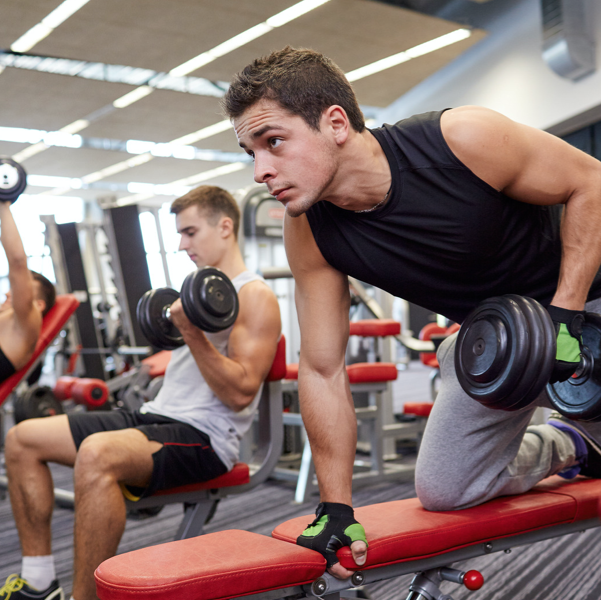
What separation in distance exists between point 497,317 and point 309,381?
1.51 ft

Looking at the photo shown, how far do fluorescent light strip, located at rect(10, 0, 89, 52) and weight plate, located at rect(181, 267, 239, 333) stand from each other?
14.9 feet

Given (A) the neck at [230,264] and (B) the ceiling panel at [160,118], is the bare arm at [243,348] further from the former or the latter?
(B) the ceiling panel at [160,118]

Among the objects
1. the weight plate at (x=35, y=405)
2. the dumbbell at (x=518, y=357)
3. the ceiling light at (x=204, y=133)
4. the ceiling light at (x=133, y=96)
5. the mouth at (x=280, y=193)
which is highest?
the ceiling light at (x=133, y=96)

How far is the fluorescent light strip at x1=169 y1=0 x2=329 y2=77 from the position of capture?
559 centimetres

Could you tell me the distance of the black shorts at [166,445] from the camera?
1646 mm

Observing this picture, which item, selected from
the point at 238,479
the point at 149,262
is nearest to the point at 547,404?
the point at 238,479

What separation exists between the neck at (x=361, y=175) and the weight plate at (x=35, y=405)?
237 centimetres

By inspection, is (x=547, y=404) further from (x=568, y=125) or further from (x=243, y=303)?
(x=568, y=125)

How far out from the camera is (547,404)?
1.38m

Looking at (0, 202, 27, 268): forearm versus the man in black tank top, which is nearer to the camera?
the man in black tank top

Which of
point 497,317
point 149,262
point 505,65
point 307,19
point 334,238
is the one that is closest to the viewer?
point 497,317

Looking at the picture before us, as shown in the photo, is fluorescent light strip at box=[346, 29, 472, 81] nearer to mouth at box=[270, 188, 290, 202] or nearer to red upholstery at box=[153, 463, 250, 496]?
red upholstery at box=[153, 463, 250, 496]

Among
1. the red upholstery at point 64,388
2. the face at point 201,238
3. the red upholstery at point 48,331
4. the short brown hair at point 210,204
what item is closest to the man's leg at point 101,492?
the face at point 201,238

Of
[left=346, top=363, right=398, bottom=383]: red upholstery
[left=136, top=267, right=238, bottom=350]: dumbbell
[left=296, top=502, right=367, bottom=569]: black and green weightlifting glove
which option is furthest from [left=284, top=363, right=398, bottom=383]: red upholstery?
[left=296, top=502, right=367, bottom=569]: black and green weightlifting glove
